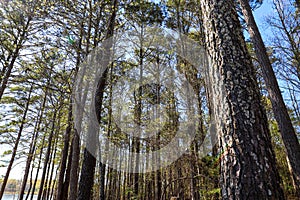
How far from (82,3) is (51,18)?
3.18ft

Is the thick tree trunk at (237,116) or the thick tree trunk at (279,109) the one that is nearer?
the thick tree trunk at (237,116)

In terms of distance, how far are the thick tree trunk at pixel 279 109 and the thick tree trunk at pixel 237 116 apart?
383 centimetres

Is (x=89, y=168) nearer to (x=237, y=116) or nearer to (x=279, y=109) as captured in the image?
(x=237, y=116)

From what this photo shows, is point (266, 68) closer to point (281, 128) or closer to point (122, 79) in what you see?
point (281, 128)

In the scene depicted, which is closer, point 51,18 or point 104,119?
point 51,18

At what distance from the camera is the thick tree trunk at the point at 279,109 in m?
4.45

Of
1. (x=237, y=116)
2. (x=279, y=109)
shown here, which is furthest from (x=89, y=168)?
(x=279, y=109)

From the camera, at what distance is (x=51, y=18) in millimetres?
5406

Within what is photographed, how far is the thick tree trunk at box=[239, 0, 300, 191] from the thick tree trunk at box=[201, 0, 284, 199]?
383cm

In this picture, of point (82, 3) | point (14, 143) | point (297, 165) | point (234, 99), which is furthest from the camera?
point (14, 143)

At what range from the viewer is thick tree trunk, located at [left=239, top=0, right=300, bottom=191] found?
14.6 ft

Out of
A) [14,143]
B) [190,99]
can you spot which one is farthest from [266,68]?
[14,143]

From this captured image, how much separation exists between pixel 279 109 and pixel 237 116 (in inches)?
161

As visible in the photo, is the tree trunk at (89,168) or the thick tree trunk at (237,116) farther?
the tree trunk at (89,168)
